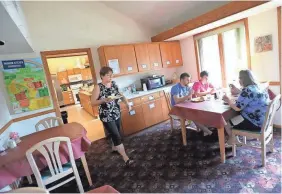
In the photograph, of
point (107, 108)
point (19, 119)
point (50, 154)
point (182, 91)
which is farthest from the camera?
point (19, 119)

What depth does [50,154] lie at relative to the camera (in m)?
1.80

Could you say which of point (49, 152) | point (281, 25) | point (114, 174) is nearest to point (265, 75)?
point (281, 25)

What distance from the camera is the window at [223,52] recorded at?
11.0 ft

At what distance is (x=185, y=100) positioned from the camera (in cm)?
286

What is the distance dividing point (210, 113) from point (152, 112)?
78.1 inches

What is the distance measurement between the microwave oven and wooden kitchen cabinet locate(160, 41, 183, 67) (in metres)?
0.38

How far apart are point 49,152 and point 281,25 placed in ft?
12.0

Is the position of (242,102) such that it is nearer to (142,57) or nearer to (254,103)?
(254,103)

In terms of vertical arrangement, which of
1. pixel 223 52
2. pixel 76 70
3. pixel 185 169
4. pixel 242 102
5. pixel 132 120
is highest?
pixel 76 70

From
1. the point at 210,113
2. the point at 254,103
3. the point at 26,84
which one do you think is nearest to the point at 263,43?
the point at 254,103

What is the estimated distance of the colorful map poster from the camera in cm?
313

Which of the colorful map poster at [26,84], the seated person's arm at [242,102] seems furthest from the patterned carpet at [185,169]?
the colorful map poster at [26,84]

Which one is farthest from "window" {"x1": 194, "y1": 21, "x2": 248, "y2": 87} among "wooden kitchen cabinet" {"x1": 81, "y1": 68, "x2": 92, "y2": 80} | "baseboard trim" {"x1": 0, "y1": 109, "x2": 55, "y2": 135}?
"wooden kitchen cabinet" {"x1": 81, "y1": 68, "x2": 92, "y2": 80}

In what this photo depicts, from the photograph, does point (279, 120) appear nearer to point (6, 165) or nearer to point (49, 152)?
point (49, 152)
